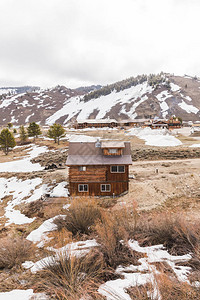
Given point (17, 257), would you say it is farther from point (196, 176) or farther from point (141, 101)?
point (141, 101)

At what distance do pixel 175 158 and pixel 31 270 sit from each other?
1473 inches

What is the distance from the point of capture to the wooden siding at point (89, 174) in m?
21.6

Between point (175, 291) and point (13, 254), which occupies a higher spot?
point (175, 291)

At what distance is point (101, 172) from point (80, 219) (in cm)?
1179

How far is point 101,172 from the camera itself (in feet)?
71.1

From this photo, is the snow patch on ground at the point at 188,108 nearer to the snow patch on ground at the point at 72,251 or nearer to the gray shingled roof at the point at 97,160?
the gray shingled roof at the point at 97,160

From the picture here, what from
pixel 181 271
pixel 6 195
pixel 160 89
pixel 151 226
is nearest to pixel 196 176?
pixel 151 226

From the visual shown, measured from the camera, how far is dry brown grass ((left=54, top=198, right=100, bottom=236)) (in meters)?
9.88

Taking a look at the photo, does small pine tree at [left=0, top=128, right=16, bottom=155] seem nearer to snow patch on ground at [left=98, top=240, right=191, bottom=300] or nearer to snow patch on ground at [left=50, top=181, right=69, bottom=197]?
snow patch on ground at [left=50, top=181, right=69, bottom=197]

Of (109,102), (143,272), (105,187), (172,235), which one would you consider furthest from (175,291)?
(109,102)

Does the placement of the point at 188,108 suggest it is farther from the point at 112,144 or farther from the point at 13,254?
the point at 13,254

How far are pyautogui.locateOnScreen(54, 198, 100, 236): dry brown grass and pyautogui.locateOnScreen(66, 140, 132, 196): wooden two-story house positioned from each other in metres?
10.5

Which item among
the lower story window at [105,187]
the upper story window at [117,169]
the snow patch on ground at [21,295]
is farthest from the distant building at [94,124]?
the snow patch on ground at [21,295]

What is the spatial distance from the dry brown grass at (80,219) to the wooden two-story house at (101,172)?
10454 mm
